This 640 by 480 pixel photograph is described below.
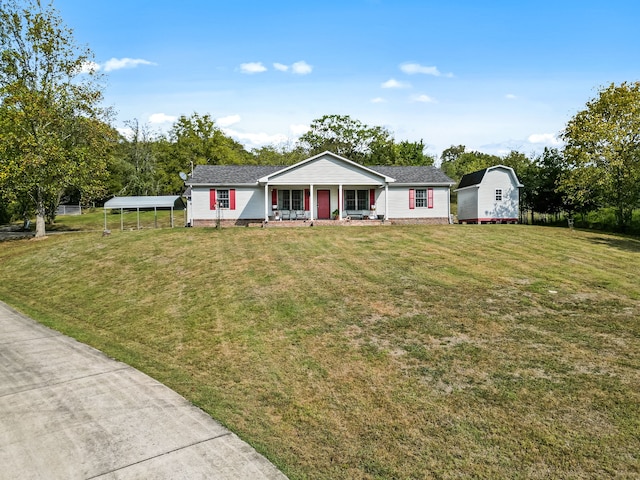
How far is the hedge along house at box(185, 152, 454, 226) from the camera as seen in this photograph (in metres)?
26.9

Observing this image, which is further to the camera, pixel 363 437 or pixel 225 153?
pixel 225 153

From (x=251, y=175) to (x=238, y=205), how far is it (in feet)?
8.11

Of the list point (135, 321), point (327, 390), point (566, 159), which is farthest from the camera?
point (566, 159)

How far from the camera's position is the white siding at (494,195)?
29953mm

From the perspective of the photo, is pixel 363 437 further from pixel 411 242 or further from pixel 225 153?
pixel 225 153

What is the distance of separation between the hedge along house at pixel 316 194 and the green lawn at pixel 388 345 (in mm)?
10497

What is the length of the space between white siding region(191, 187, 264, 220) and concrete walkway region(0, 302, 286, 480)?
20193 mm

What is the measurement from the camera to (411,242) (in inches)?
725

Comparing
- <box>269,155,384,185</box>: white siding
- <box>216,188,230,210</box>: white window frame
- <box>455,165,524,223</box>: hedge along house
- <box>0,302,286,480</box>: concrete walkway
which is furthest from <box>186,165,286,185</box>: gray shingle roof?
<box>0,302,286,480</box>: concrete walkway

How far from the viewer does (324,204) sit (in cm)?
2873

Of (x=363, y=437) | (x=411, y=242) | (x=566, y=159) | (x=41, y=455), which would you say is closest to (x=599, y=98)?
(x=566, y=159)

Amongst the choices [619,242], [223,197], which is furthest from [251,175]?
[619,242]

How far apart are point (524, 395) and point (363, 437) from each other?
258 centimetres

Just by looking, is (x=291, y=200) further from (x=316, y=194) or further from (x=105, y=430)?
(x=105, y=430)
